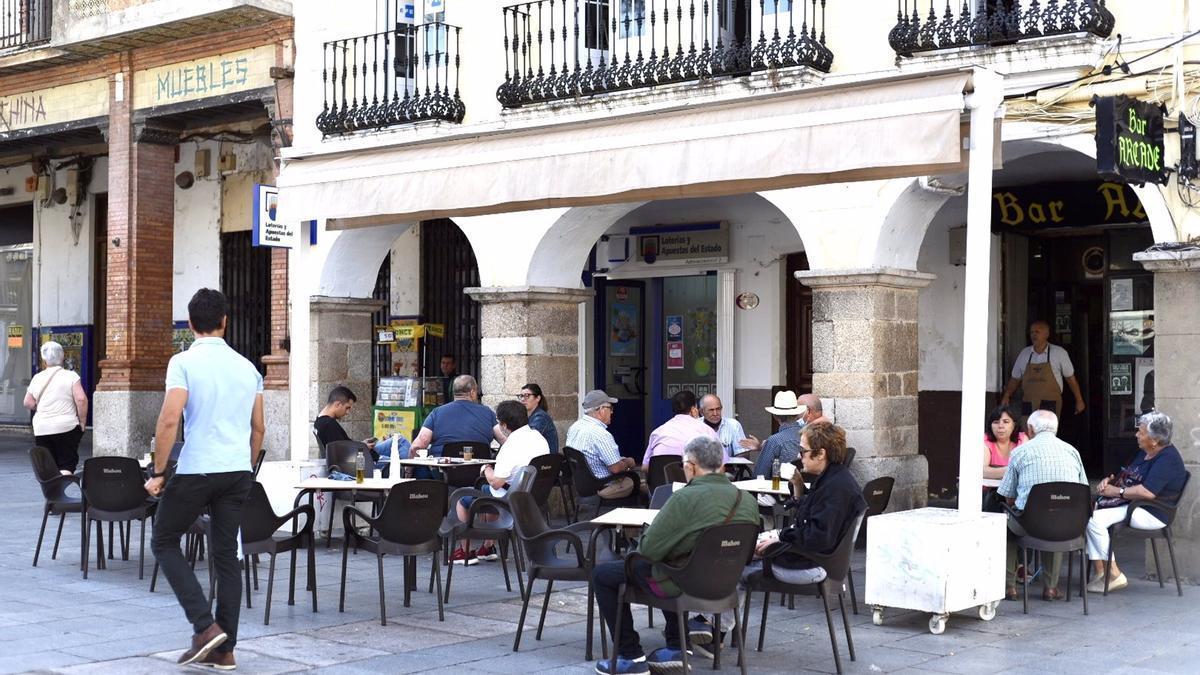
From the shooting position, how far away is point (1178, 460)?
358 inches

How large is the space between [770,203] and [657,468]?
15.5 feet

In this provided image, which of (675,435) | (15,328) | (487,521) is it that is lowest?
(487,521)

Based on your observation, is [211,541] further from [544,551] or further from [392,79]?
[392,79]

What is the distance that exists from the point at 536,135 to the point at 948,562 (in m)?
3.39

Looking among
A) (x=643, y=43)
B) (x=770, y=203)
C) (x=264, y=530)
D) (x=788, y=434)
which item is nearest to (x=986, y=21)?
(x=788, y=434)

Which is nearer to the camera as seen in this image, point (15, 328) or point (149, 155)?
point (149, 155)

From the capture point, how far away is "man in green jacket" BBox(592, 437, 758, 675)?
6.52 m

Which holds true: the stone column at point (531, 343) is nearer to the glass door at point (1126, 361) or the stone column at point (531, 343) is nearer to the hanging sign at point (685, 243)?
the hanging sign at point (685, 243)

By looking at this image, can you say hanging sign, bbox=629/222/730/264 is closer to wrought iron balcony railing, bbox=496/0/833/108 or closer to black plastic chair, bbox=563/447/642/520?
wrought iron balcony railing, bbox=496/0/833/108

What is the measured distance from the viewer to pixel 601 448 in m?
11.0

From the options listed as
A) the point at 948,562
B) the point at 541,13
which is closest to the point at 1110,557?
the point at 948,562

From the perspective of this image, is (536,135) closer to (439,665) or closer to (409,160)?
(409,160)

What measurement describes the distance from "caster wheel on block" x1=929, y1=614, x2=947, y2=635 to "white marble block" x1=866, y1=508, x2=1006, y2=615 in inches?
2.2

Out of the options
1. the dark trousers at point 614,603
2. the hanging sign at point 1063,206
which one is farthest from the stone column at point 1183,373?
the dark trousers at point 614,603
